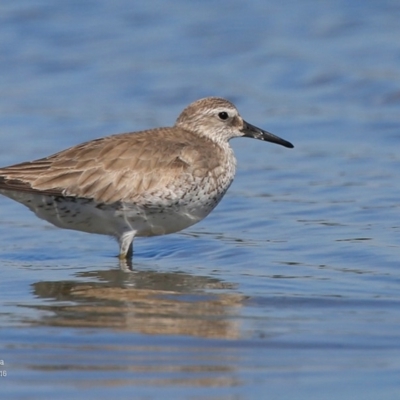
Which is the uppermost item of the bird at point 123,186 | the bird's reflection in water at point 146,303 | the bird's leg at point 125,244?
the bird at point 123,186

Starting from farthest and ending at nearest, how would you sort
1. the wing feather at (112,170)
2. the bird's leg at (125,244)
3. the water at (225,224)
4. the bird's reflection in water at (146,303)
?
the bird's leg at (125,244)
the wing feather at (112,170)
the bird's reflection in water at (146,303)
the water at (225,224)

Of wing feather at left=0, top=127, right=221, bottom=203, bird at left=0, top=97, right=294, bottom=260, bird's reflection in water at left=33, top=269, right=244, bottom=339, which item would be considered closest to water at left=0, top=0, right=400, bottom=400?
bird's reflection in water at left=33, top=269, right=244, bottom=339

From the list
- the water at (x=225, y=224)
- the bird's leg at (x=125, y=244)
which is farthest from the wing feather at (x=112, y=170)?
the water at (x=225, y=224)

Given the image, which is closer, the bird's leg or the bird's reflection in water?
the bird's reflection in water

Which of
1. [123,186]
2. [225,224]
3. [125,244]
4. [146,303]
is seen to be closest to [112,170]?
[123,186]

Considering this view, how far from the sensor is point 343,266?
9328 millimetres

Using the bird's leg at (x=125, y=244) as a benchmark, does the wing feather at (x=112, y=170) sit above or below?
above

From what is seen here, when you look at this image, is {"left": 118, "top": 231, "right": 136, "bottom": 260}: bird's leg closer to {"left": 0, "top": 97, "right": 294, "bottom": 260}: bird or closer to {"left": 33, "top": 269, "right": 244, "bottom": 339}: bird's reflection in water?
{"left": 0, "top": 97, "right": 294, "bottom": 260}: bird

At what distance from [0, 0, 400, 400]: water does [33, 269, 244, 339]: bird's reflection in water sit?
0.08 feet

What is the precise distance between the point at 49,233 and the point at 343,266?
302 centimetres

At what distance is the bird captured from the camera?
380 inches

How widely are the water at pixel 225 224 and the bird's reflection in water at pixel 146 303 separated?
2 cm

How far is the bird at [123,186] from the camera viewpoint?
9.65m

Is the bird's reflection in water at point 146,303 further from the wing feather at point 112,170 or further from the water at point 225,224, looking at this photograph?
the wing feather at point 112,170
